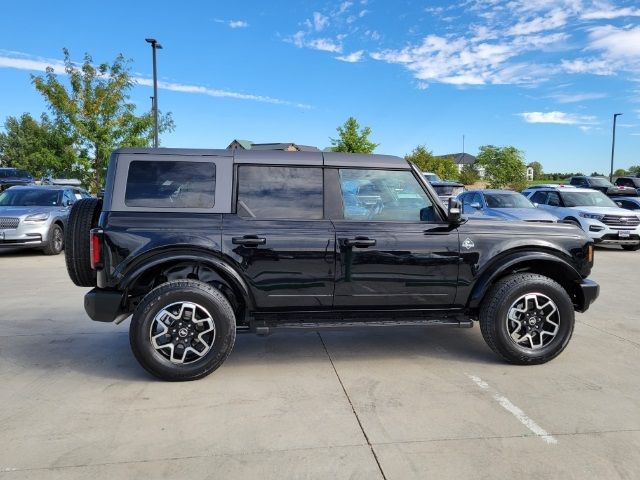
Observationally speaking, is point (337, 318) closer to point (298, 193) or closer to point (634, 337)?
point (298, 193)

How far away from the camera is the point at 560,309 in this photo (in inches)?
Answer: 164

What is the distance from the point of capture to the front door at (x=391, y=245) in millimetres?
3963

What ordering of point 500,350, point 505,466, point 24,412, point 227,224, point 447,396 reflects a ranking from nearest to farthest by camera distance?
point 505,466
point 24,412
point 447,396
point 227,224
point 500,350

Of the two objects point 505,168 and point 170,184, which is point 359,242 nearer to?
point 170,184

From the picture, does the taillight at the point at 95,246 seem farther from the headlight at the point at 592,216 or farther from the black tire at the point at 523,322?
the headlight at the point at 592,216

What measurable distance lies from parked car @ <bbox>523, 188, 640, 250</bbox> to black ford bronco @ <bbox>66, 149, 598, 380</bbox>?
873 cm

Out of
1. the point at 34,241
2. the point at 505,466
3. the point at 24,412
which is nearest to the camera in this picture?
the point at 505,466

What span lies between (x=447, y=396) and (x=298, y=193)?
200cm

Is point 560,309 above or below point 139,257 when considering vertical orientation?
below

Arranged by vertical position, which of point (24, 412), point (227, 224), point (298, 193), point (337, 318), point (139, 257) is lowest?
point (24, 412)

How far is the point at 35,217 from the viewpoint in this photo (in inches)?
406

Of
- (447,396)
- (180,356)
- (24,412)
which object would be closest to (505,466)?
(447,396)

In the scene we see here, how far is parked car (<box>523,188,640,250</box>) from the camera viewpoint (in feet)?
40.1

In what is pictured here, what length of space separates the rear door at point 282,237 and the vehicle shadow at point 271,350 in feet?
2.46
